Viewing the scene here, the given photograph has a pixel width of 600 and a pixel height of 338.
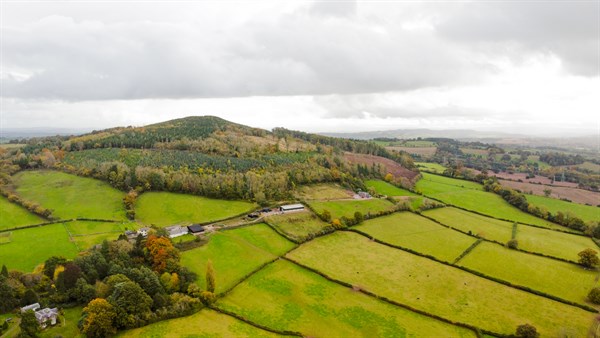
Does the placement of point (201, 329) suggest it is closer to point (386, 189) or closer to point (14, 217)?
point (14, 217)

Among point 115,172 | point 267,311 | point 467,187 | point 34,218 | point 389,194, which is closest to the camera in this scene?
point 267,311

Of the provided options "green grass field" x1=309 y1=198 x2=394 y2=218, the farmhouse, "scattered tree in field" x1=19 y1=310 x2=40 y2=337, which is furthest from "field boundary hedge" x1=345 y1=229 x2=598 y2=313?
"scattered tree in field" x1=19 y1=310 x2=40 y2=337

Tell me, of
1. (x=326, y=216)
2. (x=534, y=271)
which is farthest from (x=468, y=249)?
(x=326, y=216)

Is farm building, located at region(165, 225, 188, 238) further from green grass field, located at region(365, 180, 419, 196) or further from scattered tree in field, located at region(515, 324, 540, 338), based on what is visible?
green grass field, located at region(365, 180, 419, 196)

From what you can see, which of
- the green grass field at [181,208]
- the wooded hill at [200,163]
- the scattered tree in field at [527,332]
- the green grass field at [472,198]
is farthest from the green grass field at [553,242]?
the green grass field at [181,208]

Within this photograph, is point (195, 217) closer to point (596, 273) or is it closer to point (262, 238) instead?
point (262, 238)

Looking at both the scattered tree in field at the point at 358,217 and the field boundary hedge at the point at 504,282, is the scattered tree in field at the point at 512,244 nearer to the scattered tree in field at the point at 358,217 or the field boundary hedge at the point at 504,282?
the field boundary hedge at the point at 504,282

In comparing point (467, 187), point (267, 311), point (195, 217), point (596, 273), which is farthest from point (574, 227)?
point (195, 217)
